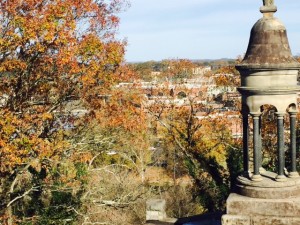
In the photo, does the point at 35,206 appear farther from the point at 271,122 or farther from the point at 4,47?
the point at 271,122

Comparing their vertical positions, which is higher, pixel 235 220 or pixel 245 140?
pixel 245 140

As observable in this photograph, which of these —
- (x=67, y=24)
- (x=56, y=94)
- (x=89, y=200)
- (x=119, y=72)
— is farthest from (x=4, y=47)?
(x=89, y=200)

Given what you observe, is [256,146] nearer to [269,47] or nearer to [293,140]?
[293,140]

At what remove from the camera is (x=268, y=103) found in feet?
30.4

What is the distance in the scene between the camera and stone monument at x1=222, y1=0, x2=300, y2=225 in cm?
888

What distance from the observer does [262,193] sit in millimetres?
9070

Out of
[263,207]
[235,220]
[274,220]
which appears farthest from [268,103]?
[235,220]

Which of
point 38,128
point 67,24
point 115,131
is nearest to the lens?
point 67,24

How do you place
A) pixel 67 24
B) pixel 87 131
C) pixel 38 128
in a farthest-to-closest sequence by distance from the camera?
pixel 87 131 → pixel 38 128 → pixel 67 24

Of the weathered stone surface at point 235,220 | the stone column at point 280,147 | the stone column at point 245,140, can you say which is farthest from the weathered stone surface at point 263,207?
the stone column at point 245,140

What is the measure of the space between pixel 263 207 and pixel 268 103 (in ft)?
6.81

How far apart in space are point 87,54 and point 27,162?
143 inches

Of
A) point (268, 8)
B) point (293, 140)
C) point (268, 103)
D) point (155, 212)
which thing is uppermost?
point (268, 8)

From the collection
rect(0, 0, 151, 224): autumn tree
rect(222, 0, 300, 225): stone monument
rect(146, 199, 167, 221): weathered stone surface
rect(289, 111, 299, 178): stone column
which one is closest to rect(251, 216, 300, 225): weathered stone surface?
rect(222, 0, 300, 225): stone monument
